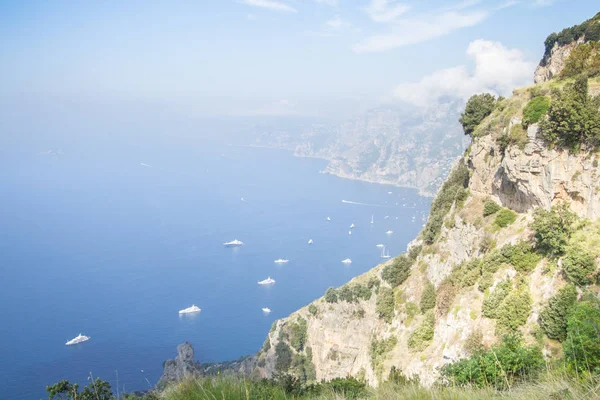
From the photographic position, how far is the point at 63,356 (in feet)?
209

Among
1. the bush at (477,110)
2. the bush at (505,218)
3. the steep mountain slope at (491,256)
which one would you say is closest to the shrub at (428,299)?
the steep mountain slope at (491,256)

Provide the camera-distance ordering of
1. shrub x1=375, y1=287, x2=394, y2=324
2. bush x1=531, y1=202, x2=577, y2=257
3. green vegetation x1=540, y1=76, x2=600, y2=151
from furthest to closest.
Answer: shrub x1=375, y1=287, x2=394, y2=324, green vegetation x1=540, y1=76, x2=600, y2=151, bush x1=531, y1=202, x2=577, y2=257

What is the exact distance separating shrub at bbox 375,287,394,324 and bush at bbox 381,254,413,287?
2.57 feet

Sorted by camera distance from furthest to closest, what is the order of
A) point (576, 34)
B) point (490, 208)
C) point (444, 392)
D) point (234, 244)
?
point (234, 244)
point (576, 34)
point (490, 208)
point (444, 392)

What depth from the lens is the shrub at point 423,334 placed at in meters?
20.7

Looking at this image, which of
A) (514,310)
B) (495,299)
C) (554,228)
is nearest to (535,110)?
(554,228)

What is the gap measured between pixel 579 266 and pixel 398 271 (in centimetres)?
1434

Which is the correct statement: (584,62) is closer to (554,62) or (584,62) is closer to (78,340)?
(554,62)

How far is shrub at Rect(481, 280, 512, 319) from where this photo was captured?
16.9 metres

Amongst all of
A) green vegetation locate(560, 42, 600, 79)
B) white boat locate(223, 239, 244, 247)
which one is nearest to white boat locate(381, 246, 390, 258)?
white boat locate(223, 239, 244, 247)

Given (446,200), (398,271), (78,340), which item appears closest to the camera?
(446,200)

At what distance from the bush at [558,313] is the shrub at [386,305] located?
40.5ft

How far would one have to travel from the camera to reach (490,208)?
2188 centimetres

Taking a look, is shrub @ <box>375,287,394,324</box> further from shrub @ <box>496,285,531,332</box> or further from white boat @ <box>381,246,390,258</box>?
white boat @ <box>381,246,390,258</box>
